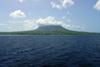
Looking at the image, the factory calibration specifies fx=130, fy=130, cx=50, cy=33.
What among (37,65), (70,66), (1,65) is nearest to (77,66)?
(70,66)

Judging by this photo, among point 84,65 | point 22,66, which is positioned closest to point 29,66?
point 22,66

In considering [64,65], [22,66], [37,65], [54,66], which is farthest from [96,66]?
[22,66]

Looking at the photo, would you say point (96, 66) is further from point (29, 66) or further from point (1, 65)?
point (1, 65)

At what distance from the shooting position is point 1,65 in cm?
3086

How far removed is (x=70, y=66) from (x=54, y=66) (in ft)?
12.2

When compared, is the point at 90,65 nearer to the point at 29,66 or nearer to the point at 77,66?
the point at 77,66

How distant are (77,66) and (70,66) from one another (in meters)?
1.62

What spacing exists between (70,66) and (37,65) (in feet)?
25.8

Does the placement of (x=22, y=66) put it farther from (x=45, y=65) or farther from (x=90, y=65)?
(x=90, y=65)

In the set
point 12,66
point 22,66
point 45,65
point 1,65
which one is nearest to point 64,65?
point 45,65

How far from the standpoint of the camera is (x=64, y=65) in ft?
103

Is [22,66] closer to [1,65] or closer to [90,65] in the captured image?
[1,65]

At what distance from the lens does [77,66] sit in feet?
99.0

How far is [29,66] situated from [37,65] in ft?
6.87
